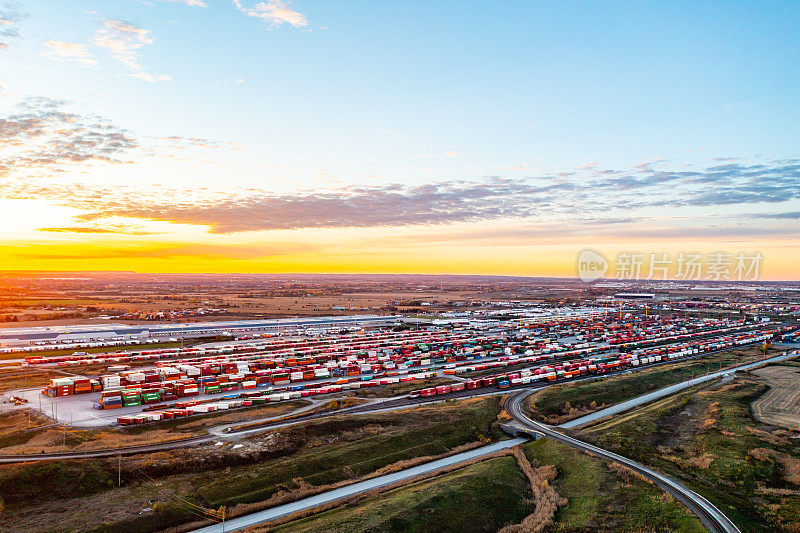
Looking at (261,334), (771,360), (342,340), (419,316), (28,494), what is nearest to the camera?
(28,494)

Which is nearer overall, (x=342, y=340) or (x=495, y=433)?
(x=495, y=433)

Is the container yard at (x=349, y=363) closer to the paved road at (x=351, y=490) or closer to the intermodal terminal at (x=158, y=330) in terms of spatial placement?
the intermodal terminal at (x=158, y=330)

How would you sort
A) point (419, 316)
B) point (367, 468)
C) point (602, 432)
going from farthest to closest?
point (419, 316) < point (602, 432) < point (367, 468)

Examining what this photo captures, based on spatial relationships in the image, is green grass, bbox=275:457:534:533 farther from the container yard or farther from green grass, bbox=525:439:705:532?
the container yard

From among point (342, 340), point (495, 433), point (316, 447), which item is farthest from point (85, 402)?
point (342, 340)

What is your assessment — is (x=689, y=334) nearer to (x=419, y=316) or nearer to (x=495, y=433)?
(x=419, y=316)

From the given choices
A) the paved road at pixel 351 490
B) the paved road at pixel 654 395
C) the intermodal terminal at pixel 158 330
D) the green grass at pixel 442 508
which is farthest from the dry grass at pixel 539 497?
the intermodal terminal at pixel 158 330
